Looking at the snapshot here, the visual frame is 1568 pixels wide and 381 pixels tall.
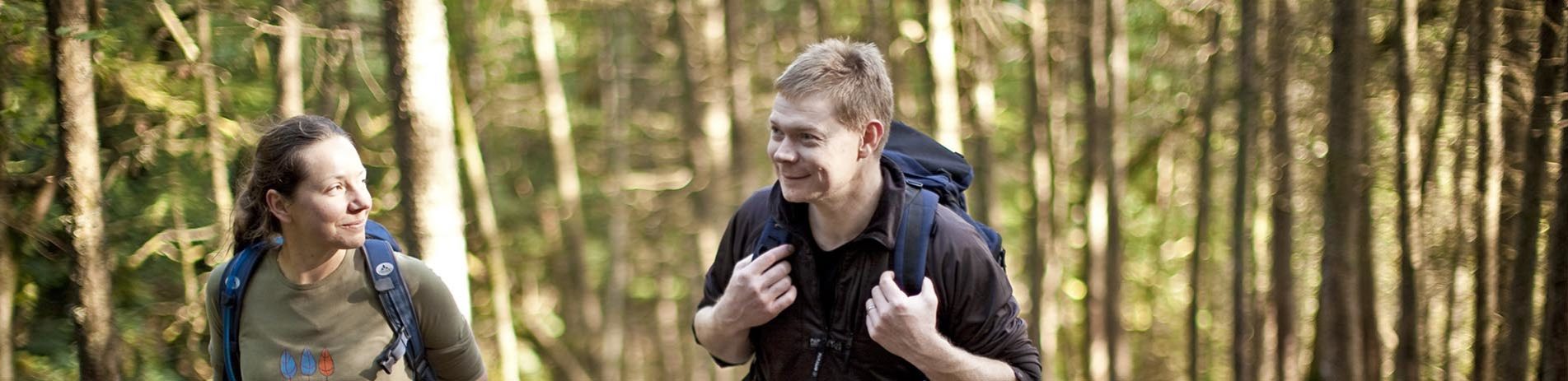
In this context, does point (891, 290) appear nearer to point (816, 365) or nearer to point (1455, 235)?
point (816, 365)

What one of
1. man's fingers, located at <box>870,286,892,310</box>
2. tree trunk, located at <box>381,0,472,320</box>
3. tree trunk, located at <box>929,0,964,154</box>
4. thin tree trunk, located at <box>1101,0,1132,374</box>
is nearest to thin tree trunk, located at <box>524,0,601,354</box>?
tree trunk, located at <box>929,0,964,154</box>

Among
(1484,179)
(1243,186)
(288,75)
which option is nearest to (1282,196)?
(1243,186)

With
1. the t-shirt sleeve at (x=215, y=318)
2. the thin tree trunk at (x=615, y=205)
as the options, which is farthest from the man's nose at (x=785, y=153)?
the thin tree trunk at (x=615, y=205)

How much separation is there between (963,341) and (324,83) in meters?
6.31

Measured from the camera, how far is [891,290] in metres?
2.83

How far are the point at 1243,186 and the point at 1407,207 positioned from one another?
1972 mm

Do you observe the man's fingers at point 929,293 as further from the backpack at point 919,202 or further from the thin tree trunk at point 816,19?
the thin tree trunk at point 816,19

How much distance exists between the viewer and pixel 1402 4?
7.54 meters

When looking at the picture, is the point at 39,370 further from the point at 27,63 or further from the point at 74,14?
the point at 74,14

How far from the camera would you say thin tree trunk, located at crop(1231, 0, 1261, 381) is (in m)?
9.53

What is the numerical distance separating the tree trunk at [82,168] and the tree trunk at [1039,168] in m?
9.68

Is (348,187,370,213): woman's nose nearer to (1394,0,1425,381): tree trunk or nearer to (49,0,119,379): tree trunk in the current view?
(49,0,119,379): tree trunk

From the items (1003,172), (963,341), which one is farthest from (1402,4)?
(1003,172)

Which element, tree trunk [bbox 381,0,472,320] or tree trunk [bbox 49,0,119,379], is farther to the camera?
Result: tree trunk [bbox 381,0,472,320]
